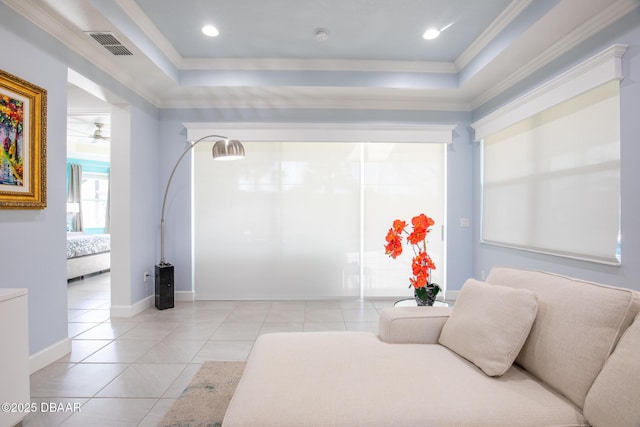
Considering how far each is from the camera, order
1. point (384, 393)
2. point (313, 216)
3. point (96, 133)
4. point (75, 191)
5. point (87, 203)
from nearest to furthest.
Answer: point (384, 393) < point (313, 216) < point (96, 133) < point (75, 191) < point (87, 203)

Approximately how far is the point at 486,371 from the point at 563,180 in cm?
226

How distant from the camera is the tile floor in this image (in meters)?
1.93

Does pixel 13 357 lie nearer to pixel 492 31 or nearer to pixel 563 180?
pixel 563 180

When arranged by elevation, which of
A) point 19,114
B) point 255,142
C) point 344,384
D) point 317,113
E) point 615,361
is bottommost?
point 344,384

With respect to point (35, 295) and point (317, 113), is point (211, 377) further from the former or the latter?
point (317, 113)

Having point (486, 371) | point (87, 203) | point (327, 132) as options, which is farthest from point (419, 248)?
point (87, 203)

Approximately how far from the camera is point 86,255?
571 centimetres

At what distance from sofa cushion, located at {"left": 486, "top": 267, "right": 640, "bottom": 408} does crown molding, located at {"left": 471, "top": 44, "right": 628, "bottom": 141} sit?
6.21ft

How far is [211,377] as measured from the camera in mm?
2252

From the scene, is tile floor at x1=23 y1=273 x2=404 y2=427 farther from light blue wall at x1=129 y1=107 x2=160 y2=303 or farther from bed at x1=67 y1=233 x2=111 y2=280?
bed at x1=67 y1=233 x2=111 y2=280

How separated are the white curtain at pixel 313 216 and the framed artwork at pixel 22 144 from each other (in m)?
2.07

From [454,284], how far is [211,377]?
336 cm

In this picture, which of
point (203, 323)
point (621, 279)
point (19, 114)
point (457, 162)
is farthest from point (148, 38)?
point (621, 279)

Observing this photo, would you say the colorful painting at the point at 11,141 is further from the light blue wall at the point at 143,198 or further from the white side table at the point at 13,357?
the light blue wall at the point at 143,198
